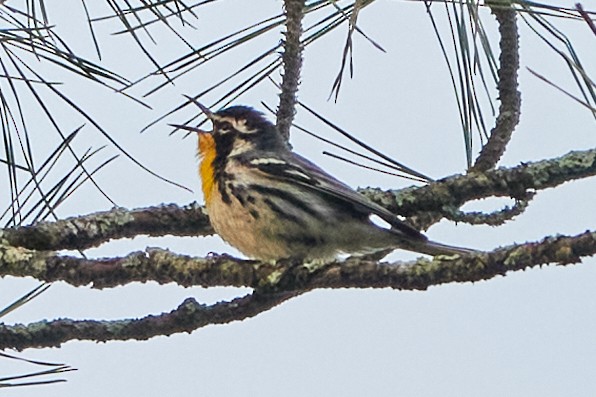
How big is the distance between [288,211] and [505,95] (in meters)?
0.71

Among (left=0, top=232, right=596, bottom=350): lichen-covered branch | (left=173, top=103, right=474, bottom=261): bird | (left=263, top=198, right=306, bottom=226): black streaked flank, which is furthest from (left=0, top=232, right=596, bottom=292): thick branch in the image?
(left=263, top=198, right=306, bottom=226): black streaked flank

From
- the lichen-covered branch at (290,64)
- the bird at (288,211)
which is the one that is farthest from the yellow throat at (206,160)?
the lichen-covered branch at (290,64)

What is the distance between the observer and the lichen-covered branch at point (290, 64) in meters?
2.34

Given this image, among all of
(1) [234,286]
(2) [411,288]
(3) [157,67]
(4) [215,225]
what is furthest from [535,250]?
(4) [215,225]

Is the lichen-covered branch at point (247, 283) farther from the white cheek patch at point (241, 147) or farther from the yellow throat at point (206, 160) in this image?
the white cheek patch at point (241, 147)

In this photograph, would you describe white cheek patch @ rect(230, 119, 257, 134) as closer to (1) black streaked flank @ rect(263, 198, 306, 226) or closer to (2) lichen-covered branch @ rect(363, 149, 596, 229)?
(1) black streaked flank @ rect(263, 198, 306, 226)

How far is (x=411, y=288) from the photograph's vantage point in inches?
68.5

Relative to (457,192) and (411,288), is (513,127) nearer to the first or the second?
(457,192)

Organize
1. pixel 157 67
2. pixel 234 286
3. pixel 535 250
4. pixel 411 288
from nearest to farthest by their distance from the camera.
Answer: pixel 535 250 < pixel 411 288 < pixel 234 286 < pixel 157 67

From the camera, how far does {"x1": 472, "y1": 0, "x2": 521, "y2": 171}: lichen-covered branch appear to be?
2.52m

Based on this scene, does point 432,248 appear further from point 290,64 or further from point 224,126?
point 224,126

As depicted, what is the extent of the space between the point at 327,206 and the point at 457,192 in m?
0.68

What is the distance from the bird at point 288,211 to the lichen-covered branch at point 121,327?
2.21ft

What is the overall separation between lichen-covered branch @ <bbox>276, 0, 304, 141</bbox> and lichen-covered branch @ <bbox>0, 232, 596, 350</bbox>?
1.80ft
